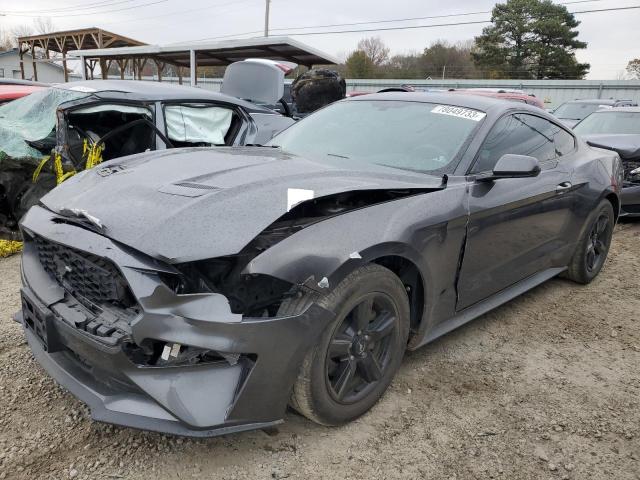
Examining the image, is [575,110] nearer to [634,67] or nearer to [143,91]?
[143,91]

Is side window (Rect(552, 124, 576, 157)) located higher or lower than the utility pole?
lower

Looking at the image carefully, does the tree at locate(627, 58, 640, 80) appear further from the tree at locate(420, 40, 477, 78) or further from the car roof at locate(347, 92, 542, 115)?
the car roof at locate(347, 92, 542, 115)

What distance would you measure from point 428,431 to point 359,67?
48859 millimetres

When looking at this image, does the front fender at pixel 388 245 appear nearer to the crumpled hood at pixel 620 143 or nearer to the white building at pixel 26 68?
the crumpled hood at pixel 620 143

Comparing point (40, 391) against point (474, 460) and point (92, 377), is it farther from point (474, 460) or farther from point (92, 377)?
point (474, 460)

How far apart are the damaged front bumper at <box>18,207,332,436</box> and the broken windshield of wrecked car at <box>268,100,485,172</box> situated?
51.2 inches

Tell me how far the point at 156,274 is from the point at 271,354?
1.71ft

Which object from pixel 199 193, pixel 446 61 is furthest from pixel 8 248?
pixel 446 61

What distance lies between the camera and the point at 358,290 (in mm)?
2209

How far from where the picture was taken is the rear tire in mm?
4188

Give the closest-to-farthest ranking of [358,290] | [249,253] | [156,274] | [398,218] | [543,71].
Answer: [156,274] < [249,253] < [358,290] < [398,218] < [543,71]

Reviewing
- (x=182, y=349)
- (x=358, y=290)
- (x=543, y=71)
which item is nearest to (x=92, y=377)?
(x=182, y=349)

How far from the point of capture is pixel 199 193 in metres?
2.22

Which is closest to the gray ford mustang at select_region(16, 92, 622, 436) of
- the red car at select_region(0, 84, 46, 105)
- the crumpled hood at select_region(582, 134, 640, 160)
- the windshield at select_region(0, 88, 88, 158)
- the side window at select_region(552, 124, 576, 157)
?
the side window at select_region(552, 124, 576, 157)
